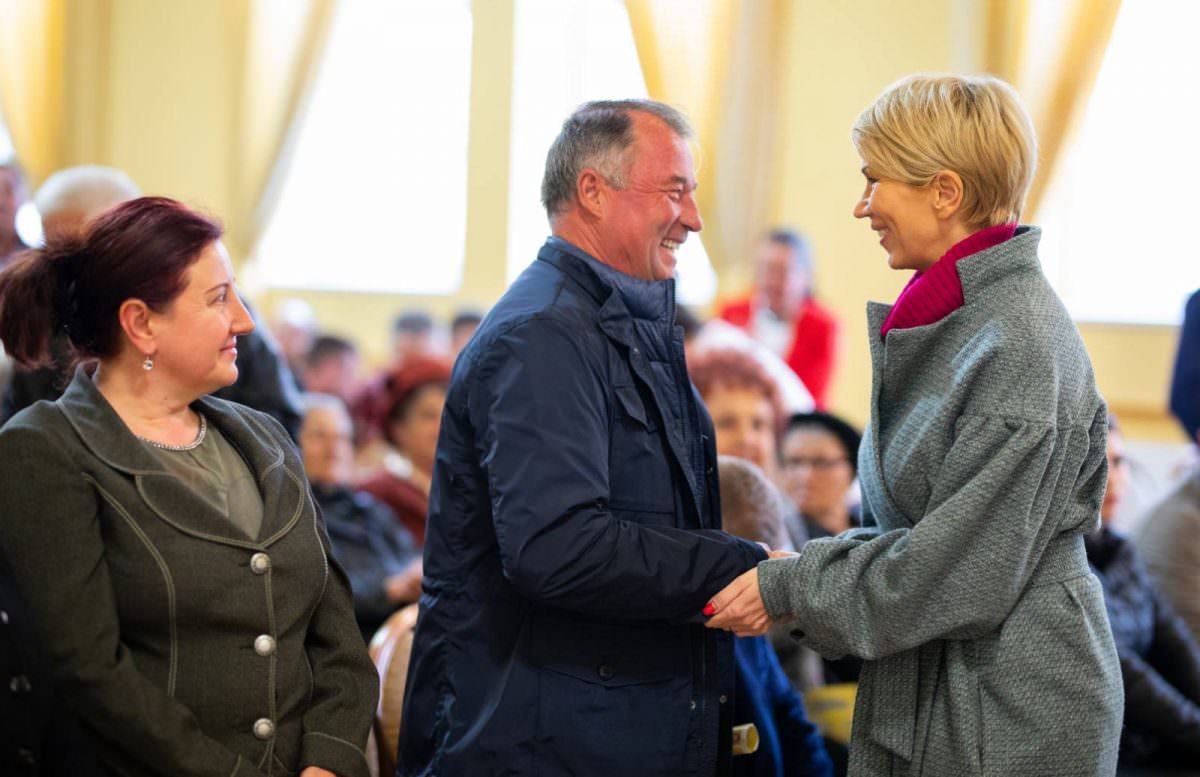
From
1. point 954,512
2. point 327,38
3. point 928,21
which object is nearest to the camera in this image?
point 954,512

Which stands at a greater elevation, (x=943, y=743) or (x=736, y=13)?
(x=736, y=13)

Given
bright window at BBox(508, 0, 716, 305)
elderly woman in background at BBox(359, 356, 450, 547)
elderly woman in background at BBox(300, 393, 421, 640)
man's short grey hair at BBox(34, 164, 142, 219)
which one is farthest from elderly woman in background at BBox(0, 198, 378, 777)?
bright window at BBox(508, 0, 716, 305)

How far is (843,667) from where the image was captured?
3043 millimetres

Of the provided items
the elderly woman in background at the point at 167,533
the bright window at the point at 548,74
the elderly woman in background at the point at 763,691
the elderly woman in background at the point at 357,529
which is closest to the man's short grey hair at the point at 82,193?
the elderly woman in background at the point at 357,529

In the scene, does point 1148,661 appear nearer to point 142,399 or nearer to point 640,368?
point 640,368

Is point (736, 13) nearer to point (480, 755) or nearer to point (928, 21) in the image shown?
point (928, 21)

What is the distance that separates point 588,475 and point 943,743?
0.62 meters

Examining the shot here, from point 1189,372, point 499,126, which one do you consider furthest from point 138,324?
point 499,126

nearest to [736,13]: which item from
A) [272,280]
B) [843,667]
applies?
[272,280]

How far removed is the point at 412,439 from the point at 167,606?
8.72 feet

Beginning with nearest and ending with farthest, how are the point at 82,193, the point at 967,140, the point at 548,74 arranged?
the point at 967,140 < the point at 82,193 < the point at 548,74

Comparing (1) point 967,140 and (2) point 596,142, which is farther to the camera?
(2) point 596,142

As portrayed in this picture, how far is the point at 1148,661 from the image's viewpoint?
3.46 meters

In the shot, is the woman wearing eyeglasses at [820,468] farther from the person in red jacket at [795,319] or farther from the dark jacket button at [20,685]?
the person in red jacket at [795,319]
